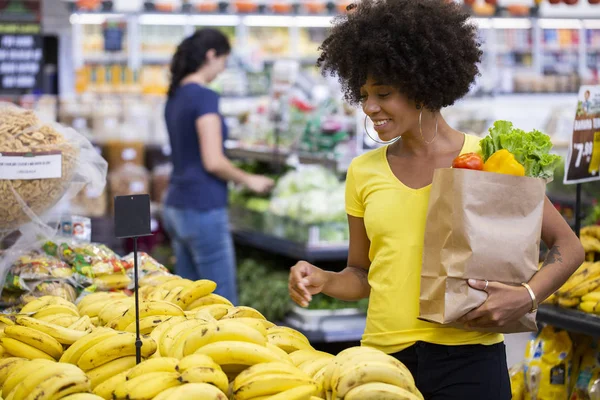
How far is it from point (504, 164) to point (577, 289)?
1195 millimetres

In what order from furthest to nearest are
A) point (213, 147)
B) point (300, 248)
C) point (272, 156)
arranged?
point (272, 156) < point (300, 248) < point (213, 147)

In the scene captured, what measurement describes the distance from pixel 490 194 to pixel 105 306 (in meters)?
1.11

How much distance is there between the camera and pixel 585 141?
3037mm

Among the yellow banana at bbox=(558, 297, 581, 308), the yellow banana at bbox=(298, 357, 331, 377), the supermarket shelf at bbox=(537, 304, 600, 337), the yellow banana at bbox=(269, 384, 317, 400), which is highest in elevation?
the yellow banana at bbox=(269, 384, 317, 400)

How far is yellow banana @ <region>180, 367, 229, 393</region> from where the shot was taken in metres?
1.60

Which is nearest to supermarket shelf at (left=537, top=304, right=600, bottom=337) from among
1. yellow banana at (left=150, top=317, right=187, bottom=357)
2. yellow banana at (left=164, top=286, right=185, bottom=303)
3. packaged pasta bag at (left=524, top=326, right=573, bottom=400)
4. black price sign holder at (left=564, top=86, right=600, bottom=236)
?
packaged pasta bag at (left=524, top=326, right=573, bottom=400)

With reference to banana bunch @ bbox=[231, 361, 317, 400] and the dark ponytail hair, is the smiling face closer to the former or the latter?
banana bunch @ bbox=[231, 361, 317, 400]

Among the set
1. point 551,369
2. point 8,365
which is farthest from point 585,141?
point 8,365

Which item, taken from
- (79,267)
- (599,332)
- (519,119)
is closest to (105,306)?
(79,267)

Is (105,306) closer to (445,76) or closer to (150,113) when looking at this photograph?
(445,76)

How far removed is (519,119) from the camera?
9.52 m

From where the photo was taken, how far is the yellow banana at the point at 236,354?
5.61 ft

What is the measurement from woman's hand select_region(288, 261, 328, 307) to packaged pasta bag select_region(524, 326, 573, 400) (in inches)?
50.0

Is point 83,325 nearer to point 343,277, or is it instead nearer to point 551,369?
point 343,277
